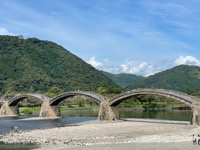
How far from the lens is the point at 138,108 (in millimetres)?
132125

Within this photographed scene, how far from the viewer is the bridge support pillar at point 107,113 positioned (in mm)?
77125

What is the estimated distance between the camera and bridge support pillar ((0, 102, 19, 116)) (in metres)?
110

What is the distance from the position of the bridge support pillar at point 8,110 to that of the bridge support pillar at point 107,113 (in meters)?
41.0

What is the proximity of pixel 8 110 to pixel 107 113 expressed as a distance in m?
45.1

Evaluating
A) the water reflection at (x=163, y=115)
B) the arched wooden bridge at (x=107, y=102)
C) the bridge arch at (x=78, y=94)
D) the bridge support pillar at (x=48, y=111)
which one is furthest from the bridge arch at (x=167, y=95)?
the bridge support pillar at (x=48, y=111)

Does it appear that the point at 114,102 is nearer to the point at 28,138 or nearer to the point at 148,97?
the point at 28,138

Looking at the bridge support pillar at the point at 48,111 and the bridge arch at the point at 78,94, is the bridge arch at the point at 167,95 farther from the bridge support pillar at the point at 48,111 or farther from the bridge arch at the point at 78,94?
the bridge support pillar at the point at 48,111

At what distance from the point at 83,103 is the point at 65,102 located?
24.1 ft

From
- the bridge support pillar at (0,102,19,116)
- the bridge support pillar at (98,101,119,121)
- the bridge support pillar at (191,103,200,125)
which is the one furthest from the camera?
the bridge support pillar at (0,102,19,116)

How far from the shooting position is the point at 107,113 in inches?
3054

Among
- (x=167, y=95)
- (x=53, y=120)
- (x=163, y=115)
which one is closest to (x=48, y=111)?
(x=53, y=120)

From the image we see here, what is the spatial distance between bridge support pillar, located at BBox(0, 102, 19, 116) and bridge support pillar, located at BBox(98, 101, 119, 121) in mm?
41013

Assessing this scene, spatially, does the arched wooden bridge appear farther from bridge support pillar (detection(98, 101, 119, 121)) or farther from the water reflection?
the water reflection

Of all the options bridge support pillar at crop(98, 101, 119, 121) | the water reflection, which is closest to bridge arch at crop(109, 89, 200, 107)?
bridge support pillar at crop(98, 101, 119, 121)
